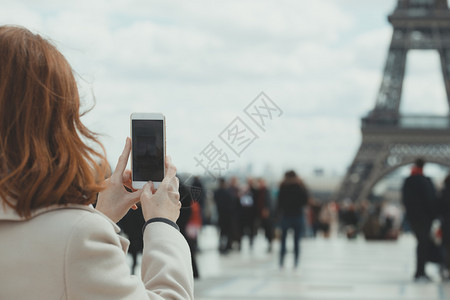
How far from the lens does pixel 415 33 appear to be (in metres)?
44.9

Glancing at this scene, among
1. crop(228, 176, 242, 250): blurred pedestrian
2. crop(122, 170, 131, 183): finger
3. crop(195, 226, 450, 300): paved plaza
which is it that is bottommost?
crop(195, 226, 450, 300): paved plaza

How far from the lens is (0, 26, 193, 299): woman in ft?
4.60

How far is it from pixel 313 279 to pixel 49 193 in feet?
29.9

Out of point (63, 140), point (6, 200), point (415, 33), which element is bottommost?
point (6, 200)

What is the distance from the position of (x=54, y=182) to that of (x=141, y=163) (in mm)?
406

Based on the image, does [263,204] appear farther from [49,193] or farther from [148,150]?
[49,193]

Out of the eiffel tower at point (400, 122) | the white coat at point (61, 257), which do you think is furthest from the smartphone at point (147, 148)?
the eiffel tower at point (400, 122)

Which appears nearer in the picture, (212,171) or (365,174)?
(212,171)

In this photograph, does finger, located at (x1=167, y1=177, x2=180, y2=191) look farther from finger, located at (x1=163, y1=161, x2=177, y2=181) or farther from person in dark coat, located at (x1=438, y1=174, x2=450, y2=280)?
person in dark coat, located at (x1=438, y1=174, x2=450, y2=280)

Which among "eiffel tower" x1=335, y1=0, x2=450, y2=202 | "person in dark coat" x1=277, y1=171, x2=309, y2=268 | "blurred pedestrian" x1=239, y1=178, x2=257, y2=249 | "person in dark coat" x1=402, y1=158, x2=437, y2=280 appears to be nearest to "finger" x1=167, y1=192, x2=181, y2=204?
"person in dark coat" x1=402, y1=158, x2=437, y2=280

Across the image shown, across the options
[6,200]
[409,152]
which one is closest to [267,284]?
[6,200]

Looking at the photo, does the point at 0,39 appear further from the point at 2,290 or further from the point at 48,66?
the point at 2,290

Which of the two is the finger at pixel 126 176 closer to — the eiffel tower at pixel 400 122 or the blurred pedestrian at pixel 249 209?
the blurred pedestrian at pixel 249 209

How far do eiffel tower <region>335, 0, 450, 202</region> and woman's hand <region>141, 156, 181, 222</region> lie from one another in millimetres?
39481
